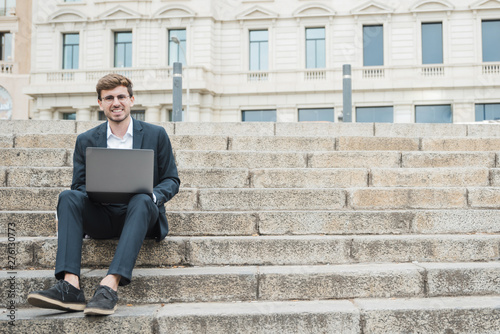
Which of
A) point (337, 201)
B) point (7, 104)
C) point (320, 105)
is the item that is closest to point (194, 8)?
point (320, 105)

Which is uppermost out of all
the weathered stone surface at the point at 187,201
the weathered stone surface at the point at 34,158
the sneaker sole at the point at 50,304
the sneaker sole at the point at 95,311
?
the weathered stone surface at the point at 34,158

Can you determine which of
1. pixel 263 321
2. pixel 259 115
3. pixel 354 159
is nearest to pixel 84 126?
pixel 354 159

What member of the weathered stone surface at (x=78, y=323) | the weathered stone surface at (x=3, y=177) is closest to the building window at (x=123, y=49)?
the weathered stone surface at (x=3, y=177)

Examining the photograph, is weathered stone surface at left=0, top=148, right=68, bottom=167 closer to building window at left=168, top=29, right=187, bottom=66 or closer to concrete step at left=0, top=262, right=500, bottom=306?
concrete step at left=0, top=262, right=500, bottom=306

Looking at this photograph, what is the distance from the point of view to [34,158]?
6.09 metres

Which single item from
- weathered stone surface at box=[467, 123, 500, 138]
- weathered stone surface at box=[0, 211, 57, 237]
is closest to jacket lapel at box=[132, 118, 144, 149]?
weathered stone surface at box=[0, 211, 57, 237]

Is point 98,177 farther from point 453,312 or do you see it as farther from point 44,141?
point 44,141

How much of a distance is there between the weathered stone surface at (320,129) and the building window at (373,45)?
18.3 metres

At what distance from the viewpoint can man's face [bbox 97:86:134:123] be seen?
3.93 meters

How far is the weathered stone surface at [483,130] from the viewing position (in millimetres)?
7652

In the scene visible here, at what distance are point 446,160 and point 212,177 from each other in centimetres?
309

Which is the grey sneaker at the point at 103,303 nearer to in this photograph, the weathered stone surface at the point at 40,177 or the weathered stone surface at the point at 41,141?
the weathered stone surface at the point at 40,177

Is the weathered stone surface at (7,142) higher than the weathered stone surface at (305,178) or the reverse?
higher

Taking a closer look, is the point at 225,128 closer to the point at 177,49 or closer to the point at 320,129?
the point at 320,129
